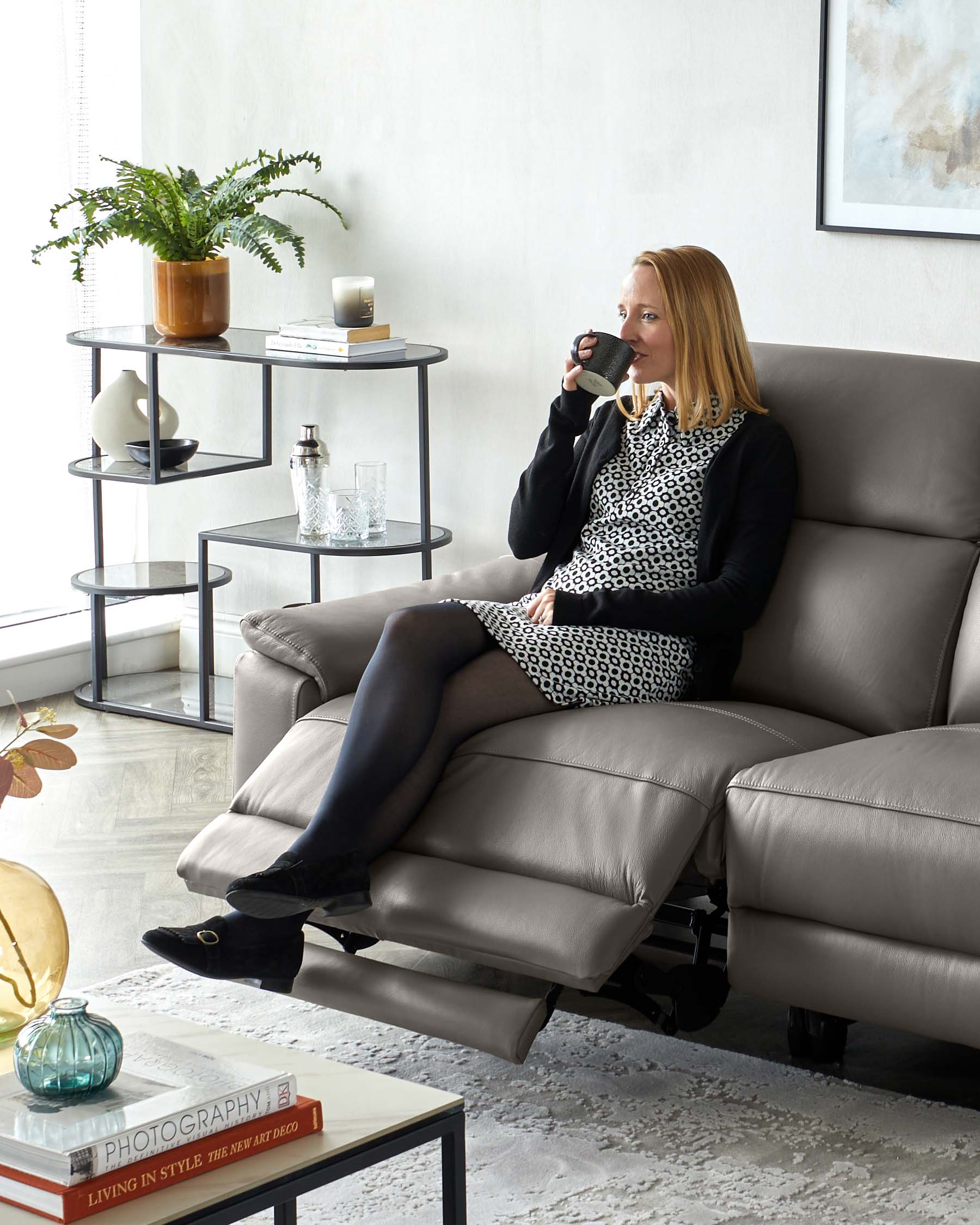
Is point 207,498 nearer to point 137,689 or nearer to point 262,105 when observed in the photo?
point 137,689

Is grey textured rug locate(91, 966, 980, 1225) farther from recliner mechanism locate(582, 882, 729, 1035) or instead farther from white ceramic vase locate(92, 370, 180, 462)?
white ceramic vase locate(92, 370, 180, 462)

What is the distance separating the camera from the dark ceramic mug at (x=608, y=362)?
2.87 m

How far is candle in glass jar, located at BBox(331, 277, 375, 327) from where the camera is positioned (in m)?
3.96

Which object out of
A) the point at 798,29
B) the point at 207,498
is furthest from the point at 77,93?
the point at 798,29

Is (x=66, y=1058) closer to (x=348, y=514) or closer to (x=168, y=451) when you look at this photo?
(x=348, y=514)

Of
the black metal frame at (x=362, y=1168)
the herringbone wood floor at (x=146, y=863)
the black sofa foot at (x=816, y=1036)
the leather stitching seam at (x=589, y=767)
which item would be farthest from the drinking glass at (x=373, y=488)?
the black metal frame at (x=362, y=1168)

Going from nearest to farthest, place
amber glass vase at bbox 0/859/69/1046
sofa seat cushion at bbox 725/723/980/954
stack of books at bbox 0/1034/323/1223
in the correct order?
stack of books at bbox 0/1034/323/1223 → amber glass vase at bbox 0/859/69/1046 → sofa seat cushion at bbox 725/723/980/954

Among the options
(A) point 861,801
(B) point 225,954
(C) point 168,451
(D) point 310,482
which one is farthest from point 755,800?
(C) point 168,451

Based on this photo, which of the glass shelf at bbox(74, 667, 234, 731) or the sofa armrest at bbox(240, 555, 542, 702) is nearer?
the sofa armrest at bbox(240, 555, 542, 702)

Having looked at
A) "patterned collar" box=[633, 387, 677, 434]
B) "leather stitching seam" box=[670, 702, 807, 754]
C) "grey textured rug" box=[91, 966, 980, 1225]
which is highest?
"patterned collar" box=[633, 387, 677, 434]

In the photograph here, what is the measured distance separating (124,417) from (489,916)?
90.7 inches

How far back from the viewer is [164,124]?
4.53 meters

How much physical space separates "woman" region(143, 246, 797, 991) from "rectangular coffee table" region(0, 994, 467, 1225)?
27.4 inches

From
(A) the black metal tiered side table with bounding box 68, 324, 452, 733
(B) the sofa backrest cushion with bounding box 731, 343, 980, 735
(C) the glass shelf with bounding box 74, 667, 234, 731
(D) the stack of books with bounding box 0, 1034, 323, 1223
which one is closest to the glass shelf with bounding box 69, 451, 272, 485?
(A) the black metal tiered side table with bounding box 68, 324, 452, 733
